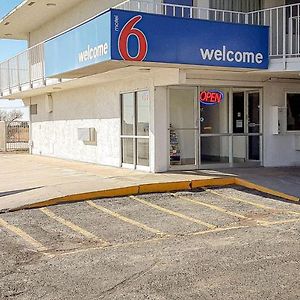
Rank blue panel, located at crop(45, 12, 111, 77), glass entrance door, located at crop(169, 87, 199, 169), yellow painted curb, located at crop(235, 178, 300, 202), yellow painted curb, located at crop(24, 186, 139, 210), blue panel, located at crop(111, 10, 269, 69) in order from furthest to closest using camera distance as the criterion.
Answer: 1. glass entrance door, located at crop(169, 87, 199, 169)
2. yellow painted curb, located at crop(235, 178, 300, 202)
3. blue panel, located at crop(45, 12, 111, 77)
4. blue panel, located at crop(111, 10, 269, 69)
5. yellow painted curb, located at crop(24, 186, 139, 210)

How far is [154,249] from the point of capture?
6922 millimetres

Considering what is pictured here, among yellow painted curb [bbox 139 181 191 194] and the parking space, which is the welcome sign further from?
the parking space

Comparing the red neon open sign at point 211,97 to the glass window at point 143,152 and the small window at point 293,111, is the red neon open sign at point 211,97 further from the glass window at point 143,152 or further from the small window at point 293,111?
the small window at point 293,111

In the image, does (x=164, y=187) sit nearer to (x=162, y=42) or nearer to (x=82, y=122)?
(x=162, y=42)

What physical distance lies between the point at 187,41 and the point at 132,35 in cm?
144

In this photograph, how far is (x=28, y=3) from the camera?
1889 cm

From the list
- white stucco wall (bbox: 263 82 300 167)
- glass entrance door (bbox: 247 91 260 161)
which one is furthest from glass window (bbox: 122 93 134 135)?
white stucco wall (bbox: 263 82 300 167)

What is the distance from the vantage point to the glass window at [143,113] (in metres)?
14.1

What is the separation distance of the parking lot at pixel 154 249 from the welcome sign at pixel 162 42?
3.23 metres

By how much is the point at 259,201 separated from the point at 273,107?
5.17 m

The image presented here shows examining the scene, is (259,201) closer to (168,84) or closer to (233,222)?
(233,222)

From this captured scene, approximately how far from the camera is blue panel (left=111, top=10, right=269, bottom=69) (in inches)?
416

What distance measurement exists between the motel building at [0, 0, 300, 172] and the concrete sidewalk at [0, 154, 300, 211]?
0.94 metres

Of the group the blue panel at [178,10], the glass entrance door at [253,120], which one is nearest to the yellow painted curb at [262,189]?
the glass entrance door at [253,120]
